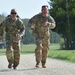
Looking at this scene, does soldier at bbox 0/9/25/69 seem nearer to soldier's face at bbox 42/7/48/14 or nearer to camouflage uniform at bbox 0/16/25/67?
camouflage uniform at bbox 0/16/25/67

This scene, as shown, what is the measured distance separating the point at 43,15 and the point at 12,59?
1842 mm

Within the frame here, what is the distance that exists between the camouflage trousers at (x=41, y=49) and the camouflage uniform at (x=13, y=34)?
0.64m

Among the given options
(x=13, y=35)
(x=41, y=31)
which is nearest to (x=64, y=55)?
(x=41, y=31)

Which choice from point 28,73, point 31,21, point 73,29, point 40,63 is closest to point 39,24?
point 31,21

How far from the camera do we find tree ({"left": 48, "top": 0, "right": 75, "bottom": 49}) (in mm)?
67500

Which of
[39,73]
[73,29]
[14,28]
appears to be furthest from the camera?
[73,29]

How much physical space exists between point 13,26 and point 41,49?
1.24m

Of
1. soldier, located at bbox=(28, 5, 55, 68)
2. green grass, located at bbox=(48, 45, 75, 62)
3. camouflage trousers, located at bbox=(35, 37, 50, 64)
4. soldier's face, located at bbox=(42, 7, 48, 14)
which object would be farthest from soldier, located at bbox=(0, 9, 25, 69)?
green grass, located at bbox=(48, 45, 75, 62)

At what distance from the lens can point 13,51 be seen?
15.5m

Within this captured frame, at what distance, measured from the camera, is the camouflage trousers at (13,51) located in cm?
1523

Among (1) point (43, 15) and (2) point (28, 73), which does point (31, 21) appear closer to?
(1) point (43, 15)

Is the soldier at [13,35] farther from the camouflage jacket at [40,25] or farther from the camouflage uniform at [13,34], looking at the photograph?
the camouflage jacket at [40,25]

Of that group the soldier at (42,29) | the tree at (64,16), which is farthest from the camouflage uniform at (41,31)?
the tree at (64,16)

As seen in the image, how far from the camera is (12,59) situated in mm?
15438
